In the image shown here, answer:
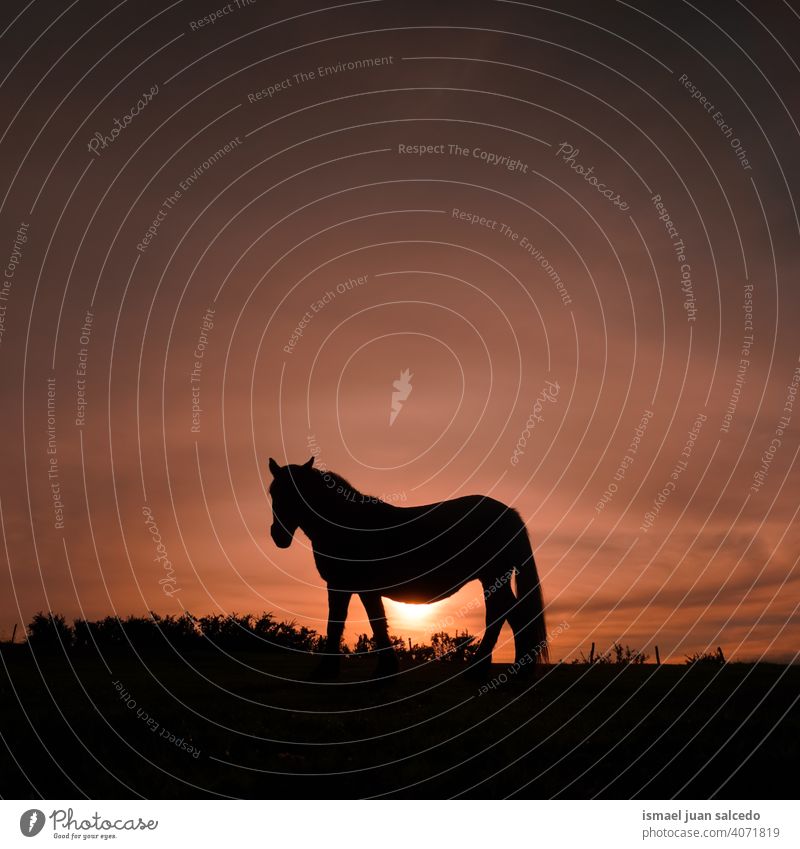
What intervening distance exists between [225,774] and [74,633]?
1118 centimetres

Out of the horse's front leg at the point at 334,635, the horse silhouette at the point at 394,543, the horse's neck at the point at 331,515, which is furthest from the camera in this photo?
the horse's neck at the point at 331,515

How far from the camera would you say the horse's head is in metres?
15.0

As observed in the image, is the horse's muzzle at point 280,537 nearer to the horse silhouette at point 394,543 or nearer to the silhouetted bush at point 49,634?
the horse silhouette at point 394,543

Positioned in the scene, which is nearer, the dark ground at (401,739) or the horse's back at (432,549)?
the dark ground at (401,739)

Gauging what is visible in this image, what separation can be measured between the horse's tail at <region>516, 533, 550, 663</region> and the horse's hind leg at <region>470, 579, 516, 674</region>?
22 cm

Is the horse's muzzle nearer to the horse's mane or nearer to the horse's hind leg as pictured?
the horse's mane

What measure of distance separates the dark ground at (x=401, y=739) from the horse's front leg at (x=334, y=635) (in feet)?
2.08

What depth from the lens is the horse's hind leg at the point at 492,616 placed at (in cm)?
1405

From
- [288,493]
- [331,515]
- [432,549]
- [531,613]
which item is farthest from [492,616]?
[288,493]
